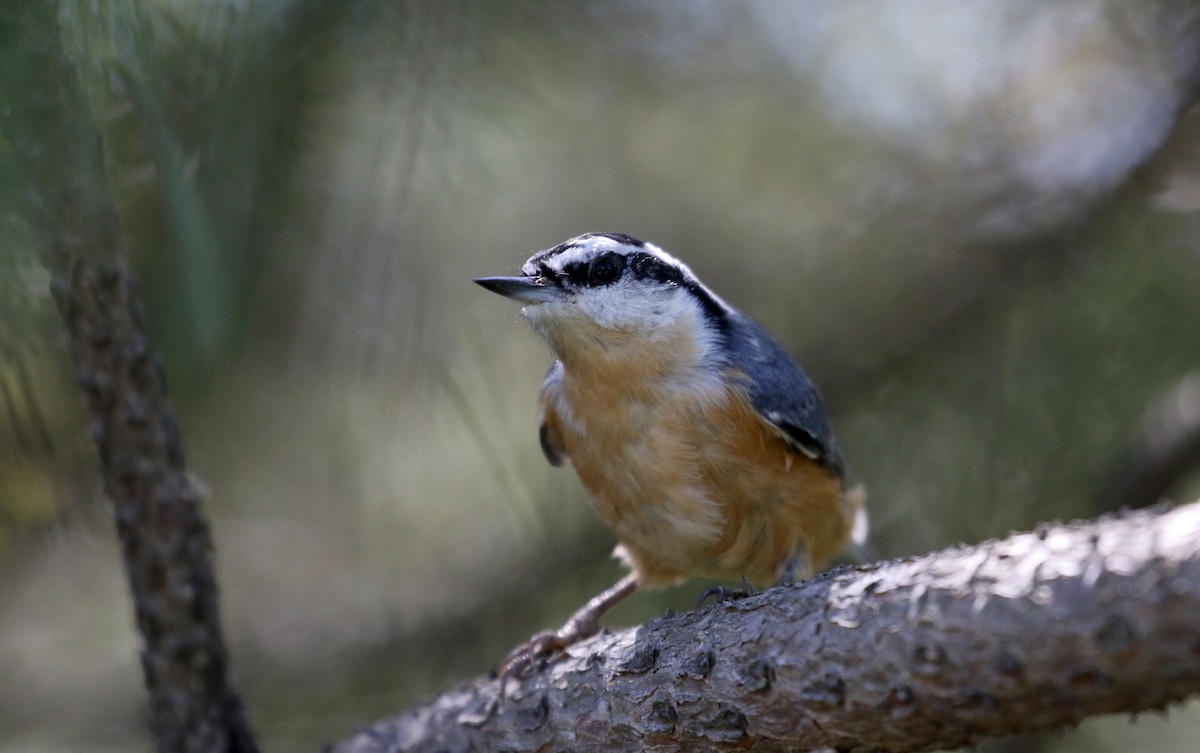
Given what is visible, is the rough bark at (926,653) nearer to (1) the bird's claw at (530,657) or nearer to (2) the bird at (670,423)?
(1) the bird's claw at (530,657)

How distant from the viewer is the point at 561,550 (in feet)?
9.04

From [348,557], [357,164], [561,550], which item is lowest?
[561,550]

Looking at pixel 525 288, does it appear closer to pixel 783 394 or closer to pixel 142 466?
pixel 783 394

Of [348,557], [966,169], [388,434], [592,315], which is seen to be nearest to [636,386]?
[592,315]

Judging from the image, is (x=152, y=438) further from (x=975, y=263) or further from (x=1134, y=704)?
(x=975, y=263)

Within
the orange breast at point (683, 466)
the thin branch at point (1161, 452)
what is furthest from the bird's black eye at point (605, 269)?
the thin branch at point (1161, 452)

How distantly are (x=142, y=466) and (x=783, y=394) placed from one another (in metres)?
1.28

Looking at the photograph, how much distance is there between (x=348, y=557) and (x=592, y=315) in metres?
1.37

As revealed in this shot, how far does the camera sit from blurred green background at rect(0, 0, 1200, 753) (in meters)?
2.04

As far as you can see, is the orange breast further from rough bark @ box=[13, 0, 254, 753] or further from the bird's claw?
rough bark @ box=[13, 0, 254, 753]

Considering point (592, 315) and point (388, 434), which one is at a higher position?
point (388, 434)

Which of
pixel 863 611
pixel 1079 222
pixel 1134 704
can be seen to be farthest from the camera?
pixel 1079 222

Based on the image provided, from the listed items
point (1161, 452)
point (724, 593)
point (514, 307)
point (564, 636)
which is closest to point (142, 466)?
point (564, 636)

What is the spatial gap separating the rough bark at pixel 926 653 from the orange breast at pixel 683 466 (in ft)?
1.28
